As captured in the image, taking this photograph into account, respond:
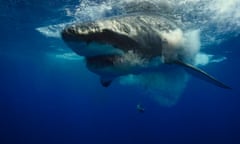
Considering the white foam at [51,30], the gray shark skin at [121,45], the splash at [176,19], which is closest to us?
the gray shark skin at [121,45]

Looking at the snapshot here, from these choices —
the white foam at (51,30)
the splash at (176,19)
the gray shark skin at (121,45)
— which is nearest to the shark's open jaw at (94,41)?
the gray shark skin at (121,45)

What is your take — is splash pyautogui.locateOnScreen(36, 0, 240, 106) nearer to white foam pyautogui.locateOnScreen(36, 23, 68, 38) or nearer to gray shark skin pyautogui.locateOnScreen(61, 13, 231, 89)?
gray shark skin pyautogui.locateOnScreen(61, 13, 231, 89)

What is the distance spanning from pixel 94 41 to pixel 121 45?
622 mm

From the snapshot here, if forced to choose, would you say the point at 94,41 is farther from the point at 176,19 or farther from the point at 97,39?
the point at 176,19

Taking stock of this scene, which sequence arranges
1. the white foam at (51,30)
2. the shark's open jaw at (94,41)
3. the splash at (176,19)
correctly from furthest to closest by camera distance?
1. the white foam at (51,30)
2. the splash at (176,19)
3. the shark's open jaw at (94,41)

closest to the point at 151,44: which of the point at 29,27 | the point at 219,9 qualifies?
the point at 219,9

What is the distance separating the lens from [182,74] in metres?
8.15

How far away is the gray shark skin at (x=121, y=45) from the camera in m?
3.71

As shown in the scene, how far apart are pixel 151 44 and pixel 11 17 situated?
1578 cm

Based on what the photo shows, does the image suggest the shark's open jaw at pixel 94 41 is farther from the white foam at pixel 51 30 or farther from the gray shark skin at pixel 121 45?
the white foam at pixel 51 30

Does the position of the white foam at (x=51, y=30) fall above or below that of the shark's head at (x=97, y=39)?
below

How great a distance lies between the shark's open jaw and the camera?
11.7ft

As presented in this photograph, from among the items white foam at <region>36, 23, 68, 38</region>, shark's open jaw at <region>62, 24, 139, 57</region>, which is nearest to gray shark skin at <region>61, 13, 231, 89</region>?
shark's open jaw at <region>62, 24, 139, 57</region>

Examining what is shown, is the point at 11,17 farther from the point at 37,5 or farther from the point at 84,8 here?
the point at 84,8
